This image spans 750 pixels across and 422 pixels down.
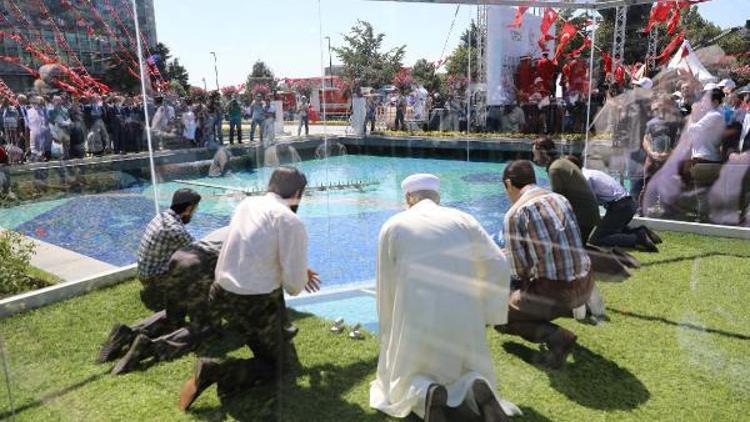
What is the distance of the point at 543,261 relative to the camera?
361cm

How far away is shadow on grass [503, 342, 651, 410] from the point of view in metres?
3.30

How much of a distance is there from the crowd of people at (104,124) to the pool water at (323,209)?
3.87 ft

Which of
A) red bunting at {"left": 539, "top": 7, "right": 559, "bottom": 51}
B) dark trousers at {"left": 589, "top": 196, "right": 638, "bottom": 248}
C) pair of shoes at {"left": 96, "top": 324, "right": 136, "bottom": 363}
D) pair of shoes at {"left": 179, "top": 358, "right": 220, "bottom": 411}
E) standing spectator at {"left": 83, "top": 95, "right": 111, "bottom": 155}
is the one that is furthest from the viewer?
standing spectator at {"left": 83, "top": 95, "right": 111, "bottom": 155}

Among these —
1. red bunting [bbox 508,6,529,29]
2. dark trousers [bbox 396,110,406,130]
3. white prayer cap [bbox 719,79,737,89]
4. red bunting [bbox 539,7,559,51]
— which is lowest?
dark trousers [bbox 396,110,406,130]

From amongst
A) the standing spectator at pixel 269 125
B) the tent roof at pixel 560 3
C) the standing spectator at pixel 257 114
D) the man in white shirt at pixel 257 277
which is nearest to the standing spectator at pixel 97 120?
the standing spectator at pixel 257 114

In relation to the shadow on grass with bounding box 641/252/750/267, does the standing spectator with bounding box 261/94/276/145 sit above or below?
above

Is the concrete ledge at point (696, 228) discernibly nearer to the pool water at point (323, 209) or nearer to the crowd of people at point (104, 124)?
the pool water at point (323, 209)

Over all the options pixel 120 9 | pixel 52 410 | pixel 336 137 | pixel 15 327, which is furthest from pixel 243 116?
pixel 52 410

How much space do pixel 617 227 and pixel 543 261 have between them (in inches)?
126

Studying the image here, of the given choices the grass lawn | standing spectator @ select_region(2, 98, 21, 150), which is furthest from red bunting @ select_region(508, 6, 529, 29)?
standing spectator @ select_region(2, 98, 21, 150)

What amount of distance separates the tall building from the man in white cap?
14.8 m

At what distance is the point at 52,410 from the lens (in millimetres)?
3385

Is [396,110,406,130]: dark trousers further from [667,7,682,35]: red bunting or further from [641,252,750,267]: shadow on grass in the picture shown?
[641,252,750,267]: shadow on grass

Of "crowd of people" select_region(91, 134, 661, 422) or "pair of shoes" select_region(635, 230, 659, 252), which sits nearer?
"crowd of people" select_region(91, 134, 661, 422)
